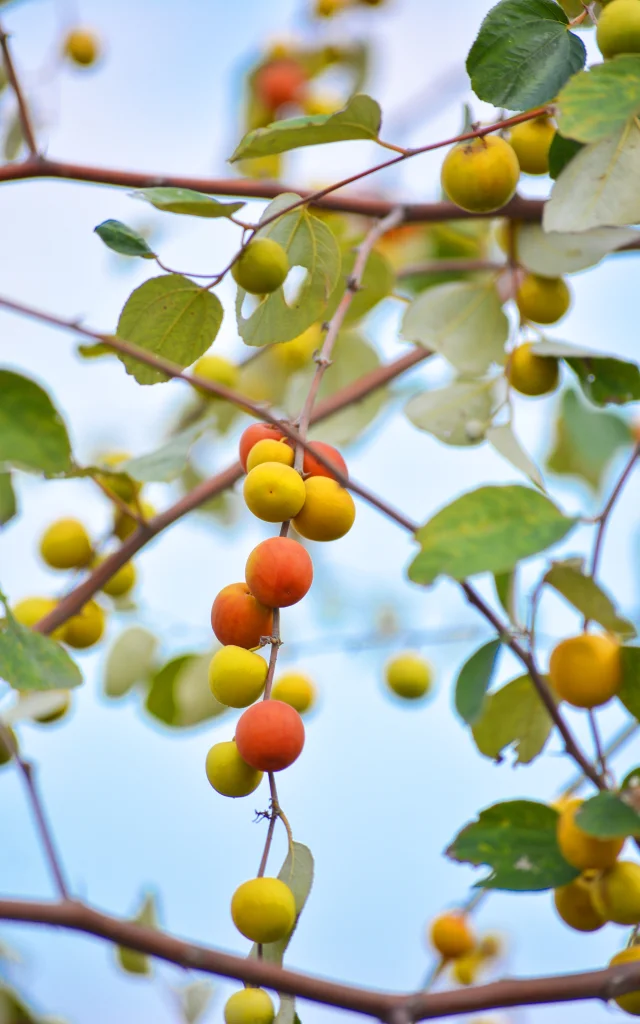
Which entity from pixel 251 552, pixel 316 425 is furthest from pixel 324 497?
pixel 316 425

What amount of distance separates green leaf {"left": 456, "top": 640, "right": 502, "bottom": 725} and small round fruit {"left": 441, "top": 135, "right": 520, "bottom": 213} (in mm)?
273

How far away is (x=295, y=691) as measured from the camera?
3.28 ft

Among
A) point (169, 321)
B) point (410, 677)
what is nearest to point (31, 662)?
point (169, 321)

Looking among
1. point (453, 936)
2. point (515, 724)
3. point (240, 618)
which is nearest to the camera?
point (240, 618)

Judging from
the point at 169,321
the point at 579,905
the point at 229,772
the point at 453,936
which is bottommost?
the point at 453,936

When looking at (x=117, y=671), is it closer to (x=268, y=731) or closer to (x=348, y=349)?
(x=348, y=349)

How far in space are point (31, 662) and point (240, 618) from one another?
14 centimetres

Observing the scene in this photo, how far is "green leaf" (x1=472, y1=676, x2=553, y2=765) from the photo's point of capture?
27.8 inches

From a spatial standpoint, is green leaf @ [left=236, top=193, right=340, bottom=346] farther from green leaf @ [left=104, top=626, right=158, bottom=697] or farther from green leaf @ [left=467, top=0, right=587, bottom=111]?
green leaf @ [left=104, top=626, right=158, bottom=697]

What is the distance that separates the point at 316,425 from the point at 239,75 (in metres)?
0.90

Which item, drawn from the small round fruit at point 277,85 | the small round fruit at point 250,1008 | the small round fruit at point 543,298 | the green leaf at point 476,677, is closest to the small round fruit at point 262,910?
the small round fruit at point 250,1008

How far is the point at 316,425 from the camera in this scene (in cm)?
97

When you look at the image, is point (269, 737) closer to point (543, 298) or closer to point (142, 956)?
point (543, 298)

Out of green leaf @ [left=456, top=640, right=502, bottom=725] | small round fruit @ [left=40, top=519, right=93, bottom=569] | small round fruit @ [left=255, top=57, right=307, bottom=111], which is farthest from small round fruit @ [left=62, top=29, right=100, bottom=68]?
green leaf @ [left=456, top=640, right=502, bottom=725]
